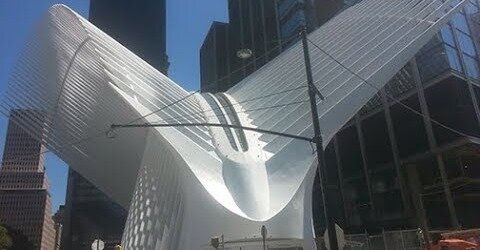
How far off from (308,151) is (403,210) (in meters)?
28.2

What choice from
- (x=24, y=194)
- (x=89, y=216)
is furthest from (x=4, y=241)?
(x=89, y=216)

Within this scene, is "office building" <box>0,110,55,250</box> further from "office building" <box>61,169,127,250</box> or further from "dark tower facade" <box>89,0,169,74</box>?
"dark tower facade" <box>89,0,169,74</box>

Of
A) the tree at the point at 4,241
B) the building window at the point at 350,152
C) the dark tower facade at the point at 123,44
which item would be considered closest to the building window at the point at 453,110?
the building window at the point at 350,152

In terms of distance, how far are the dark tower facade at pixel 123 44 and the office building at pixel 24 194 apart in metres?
8.29

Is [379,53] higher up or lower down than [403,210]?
higher up

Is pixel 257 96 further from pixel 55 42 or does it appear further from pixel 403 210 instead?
pixel 403 210

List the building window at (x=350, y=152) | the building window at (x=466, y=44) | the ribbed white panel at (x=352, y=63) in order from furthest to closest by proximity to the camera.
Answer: the building window at (x=350, y=152)
the building window at (x=466, y=44)
the ribbed white panel at (x=352, y=63)

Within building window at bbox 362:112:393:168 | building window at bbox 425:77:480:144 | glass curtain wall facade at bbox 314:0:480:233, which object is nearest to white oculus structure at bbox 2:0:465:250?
glass curtain wall facade at bbox 314:0:480:233

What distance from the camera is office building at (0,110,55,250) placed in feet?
466

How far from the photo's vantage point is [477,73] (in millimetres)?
52938

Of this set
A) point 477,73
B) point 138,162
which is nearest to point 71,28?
point 138,162

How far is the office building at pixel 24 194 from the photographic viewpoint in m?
142

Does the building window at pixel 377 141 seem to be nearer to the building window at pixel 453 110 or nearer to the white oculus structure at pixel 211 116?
the building window at pixel 453 110

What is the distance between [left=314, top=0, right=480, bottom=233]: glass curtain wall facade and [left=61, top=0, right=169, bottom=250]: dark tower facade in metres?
90.4
